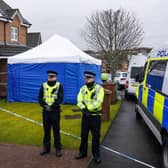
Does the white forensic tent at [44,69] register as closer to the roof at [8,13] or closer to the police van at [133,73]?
the police van at [133,73]

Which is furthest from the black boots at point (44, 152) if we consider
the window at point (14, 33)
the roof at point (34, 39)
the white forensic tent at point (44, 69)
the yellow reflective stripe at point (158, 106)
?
the roof at point (34, 39)

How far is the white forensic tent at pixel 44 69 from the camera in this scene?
13.1 meters

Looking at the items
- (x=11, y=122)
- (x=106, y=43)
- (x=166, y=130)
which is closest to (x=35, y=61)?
(x=11, y=122)

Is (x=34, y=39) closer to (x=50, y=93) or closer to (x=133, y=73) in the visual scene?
(x=133, y=73)

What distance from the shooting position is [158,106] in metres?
5.60

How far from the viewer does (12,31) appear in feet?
86.2

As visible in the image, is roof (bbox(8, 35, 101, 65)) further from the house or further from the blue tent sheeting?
the house

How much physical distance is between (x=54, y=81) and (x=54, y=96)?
1.06 feet

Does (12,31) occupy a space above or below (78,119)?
above

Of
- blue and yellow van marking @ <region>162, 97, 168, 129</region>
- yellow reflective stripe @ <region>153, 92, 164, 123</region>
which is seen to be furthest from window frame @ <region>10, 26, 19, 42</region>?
blue and yellow van marking @ <region>162, 97, 168, 129</region>

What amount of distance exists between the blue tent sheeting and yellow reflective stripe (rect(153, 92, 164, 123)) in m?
7.37

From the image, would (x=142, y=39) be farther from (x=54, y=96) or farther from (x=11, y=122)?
(x=54, y=96)

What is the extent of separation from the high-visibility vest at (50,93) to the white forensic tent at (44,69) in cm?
709

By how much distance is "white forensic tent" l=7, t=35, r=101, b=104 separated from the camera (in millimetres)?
13148
